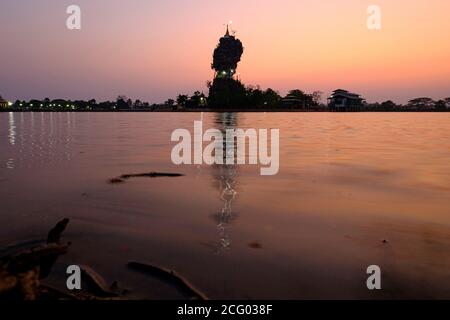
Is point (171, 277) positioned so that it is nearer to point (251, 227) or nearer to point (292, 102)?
point (251, 227)

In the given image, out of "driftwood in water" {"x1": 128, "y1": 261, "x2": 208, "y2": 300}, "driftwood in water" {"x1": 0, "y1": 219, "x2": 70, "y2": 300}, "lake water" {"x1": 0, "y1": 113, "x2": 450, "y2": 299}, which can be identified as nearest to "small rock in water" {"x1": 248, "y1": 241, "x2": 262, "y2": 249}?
"lake water" {"x1": 0, "y1": 113, "x2": 450, "y2": 299}

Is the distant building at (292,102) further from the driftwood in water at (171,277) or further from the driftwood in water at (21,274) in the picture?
the driftwood in water at (21,274)

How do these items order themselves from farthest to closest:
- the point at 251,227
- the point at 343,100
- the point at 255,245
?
the point at 343,100, the point at 251,227, the point at 255,245

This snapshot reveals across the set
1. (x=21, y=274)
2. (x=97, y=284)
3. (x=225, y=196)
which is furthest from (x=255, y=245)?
(x=225, y=196)

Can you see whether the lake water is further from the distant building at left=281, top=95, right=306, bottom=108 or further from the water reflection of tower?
the distant building at left=281, top=95, right=306, bottom=108

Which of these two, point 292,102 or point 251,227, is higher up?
point 292,102

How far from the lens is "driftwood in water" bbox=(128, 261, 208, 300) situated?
157 inches

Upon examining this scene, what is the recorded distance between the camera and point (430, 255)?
17.1 ft

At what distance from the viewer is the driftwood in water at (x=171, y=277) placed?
399 cm

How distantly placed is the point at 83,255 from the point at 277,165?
34.6 feet

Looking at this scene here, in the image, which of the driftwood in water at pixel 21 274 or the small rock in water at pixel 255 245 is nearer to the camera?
the driftwood in water at pixel 21 274

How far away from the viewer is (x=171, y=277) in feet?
14.4

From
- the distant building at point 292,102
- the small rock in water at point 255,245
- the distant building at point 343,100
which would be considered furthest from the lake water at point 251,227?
the distant building at point 292,102
